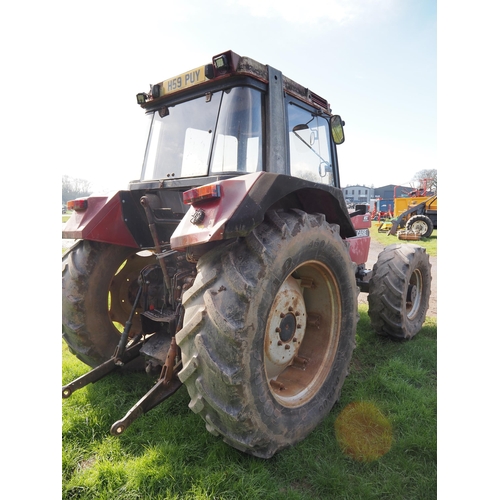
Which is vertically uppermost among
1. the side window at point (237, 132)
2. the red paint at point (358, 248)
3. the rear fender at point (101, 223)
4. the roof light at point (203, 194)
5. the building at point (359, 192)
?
the building at point (359, 192)

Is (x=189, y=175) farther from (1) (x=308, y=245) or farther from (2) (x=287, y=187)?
(1) (x=308, y=245)

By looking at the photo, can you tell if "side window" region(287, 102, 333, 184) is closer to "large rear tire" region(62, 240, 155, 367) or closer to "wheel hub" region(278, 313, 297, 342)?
"wheel hub" region(278, 313, 297, 342)

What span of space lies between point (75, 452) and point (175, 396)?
703mm

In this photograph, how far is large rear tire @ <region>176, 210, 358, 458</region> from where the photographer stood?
1.72 m

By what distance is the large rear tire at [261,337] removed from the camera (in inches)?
67.9

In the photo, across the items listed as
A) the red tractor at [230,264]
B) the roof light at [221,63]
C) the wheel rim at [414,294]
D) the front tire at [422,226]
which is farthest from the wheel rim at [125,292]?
the front tire at [422,226]

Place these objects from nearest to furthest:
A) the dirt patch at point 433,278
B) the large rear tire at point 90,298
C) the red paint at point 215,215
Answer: the red paint at point 215,215 → the large rear tire at point 90,298 → the dirt patch at point 433,278

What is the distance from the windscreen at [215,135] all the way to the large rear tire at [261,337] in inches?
21.5

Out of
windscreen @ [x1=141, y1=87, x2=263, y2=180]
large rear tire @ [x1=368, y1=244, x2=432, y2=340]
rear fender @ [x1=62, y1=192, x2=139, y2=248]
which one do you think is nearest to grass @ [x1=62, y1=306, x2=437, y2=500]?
large rear tire @ [x1=368, y1=244, x2=432, y2=340]

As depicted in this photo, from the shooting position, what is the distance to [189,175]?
256cm

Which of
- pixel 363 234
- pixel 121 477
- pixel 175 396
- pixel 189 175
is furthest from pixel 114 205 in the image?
pixel 363 234

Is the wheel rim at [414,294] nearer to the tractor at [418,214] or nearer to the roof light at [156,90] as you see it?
the roof light at [156,90]

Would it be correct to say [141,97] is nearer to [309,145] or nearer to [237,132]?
[237,132]

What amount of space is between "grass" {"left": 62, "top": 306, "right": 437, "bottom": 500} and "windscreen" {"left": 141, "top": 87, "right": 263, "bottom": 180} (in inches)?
66.1
